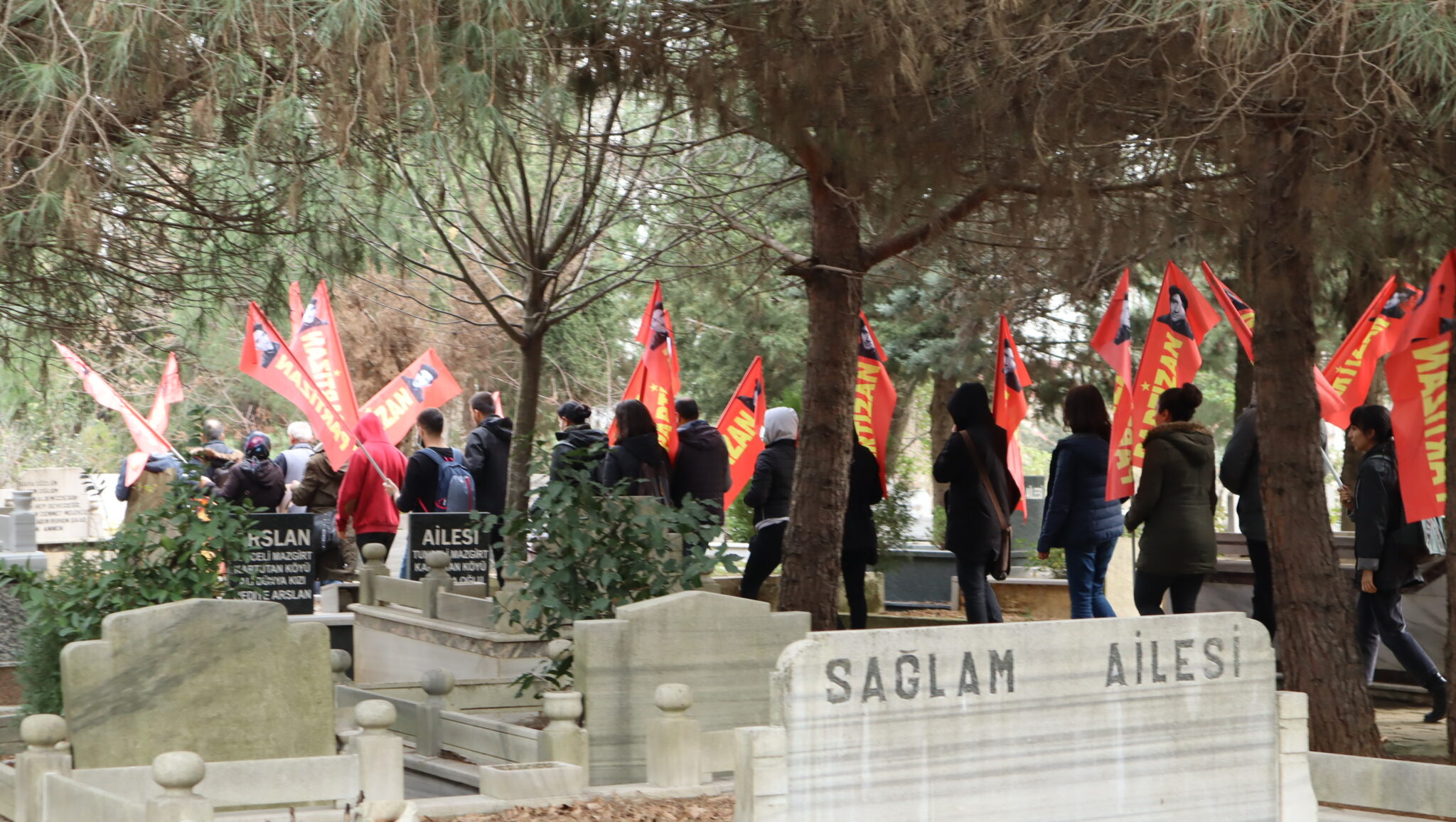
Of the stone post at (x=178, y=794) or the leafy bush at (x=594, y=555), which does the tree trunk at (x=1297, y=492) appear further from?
the stone post at (x=178, y=794)

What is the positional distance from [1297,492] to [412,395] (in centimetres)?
919

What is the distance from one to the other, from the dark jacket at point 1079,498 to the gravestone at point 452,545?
13.7 ft

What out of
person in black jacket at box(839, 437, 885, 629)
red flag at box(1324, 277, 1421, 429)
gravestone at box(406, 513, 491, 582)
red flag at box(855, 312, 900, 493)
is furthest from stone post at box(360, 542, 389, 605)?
red flag at box(1324, 277, 1421, 429)

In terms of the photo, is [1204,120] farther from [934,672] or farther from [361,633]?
[361,633]

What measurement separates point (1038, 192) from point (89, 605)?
558 cm

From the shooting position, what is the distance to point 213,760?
19.8 ft

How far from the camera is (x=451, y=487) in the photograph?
1273 centimetres

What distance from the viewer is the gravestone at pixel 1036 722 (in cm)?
438

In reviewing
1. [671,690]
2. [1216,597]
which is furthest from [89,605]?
[1216,597]

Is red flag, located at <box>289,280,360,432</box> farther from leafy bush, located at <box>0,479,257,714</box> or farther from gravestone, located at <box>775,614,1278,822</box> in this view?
gravestone, located at <box>775,614,1278,822</box>

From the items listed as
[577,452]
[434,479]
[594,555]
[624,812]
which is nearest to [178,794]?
[624,812]

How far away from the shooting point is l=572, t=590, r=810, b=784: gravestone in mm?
6488

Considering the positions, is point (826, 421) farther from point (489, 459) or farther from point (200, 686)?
point (200, 686)

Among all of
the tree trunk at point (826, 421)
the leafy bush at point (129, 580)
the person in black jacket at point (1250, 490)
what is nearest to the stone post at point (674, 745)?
the leafy bush at point (129, 580)
